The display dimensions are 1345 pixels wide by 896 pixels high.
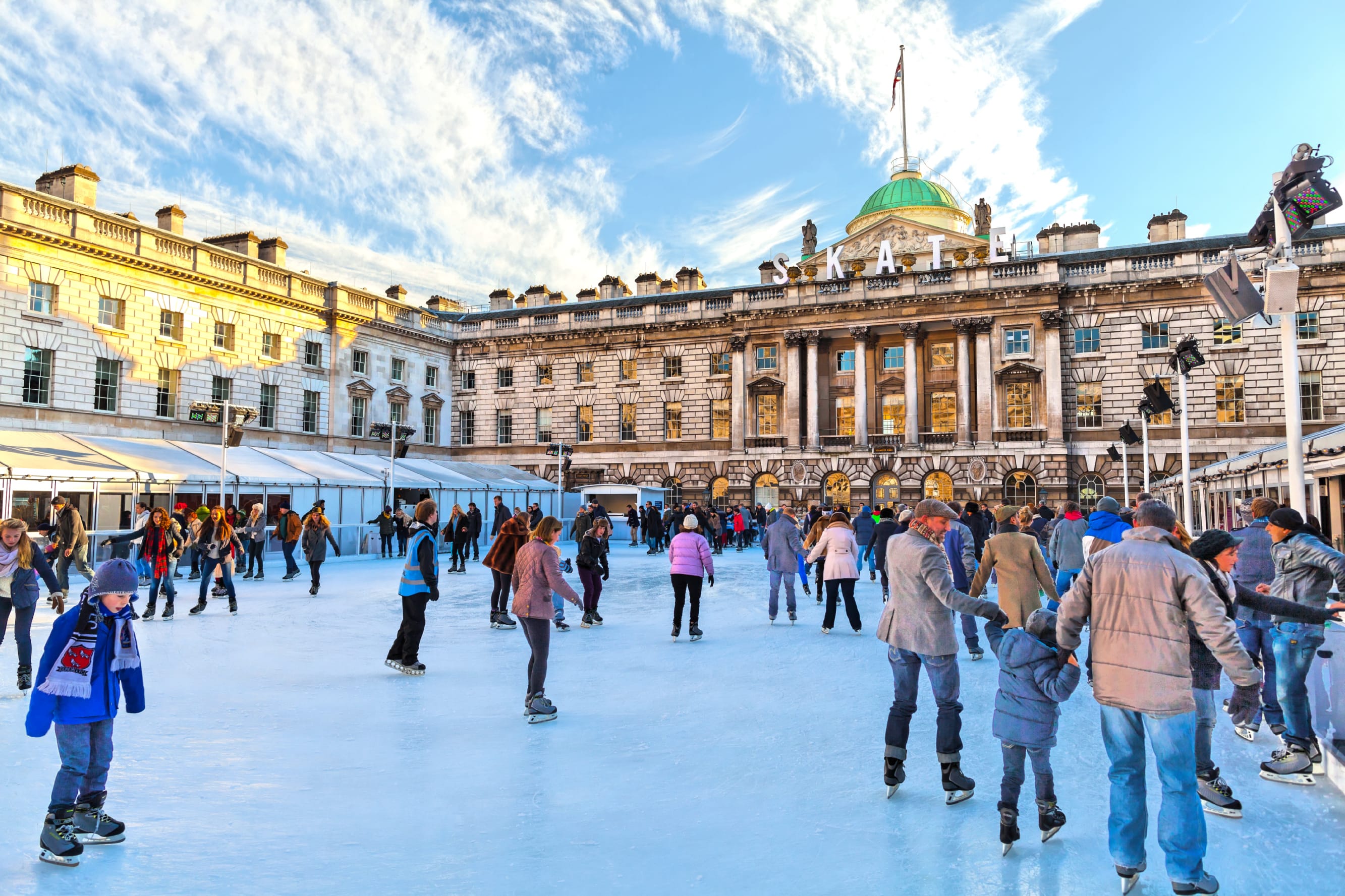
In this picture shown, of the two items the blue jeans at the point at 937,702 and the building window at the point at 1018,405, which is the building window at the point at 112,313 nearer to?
the blue jeans at the point at 937,702

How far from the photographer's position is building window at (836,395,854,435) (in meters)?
42.6

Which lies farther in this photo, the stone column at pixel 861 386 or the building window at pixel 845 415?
the building window at pixel 845 415

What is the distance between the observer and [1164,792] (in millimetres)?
3959

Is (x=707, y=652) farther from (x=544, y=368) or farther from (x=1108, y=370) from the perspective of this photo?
(x=544, y=368)

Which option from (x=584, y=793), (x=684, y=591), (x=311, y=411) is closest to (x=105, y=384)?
(x=311, y=411)

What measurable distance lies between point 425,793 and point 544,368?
1699 inches

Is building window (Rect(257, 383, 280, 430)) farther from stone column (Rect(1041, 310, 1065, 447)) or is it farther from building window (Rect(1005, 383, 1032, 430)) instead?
stone column (Rect(1041, 310, 1065, 447))

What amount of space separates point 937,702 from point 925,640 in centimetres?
39

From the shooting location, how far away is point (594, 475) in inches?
1813

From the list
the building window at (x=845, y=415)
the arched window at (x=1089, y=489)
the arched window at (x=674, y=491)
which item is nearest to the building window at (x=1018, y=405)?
the arched window at (x=1089, y=489)

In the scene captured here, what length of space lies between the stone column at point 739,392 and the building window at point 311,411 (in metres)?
19.9

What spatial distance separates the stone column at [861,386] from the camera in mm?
41156

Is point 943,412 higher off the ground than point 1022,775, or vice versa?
point 943,412

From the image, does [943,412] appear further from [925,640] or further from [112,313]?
[925,640]
